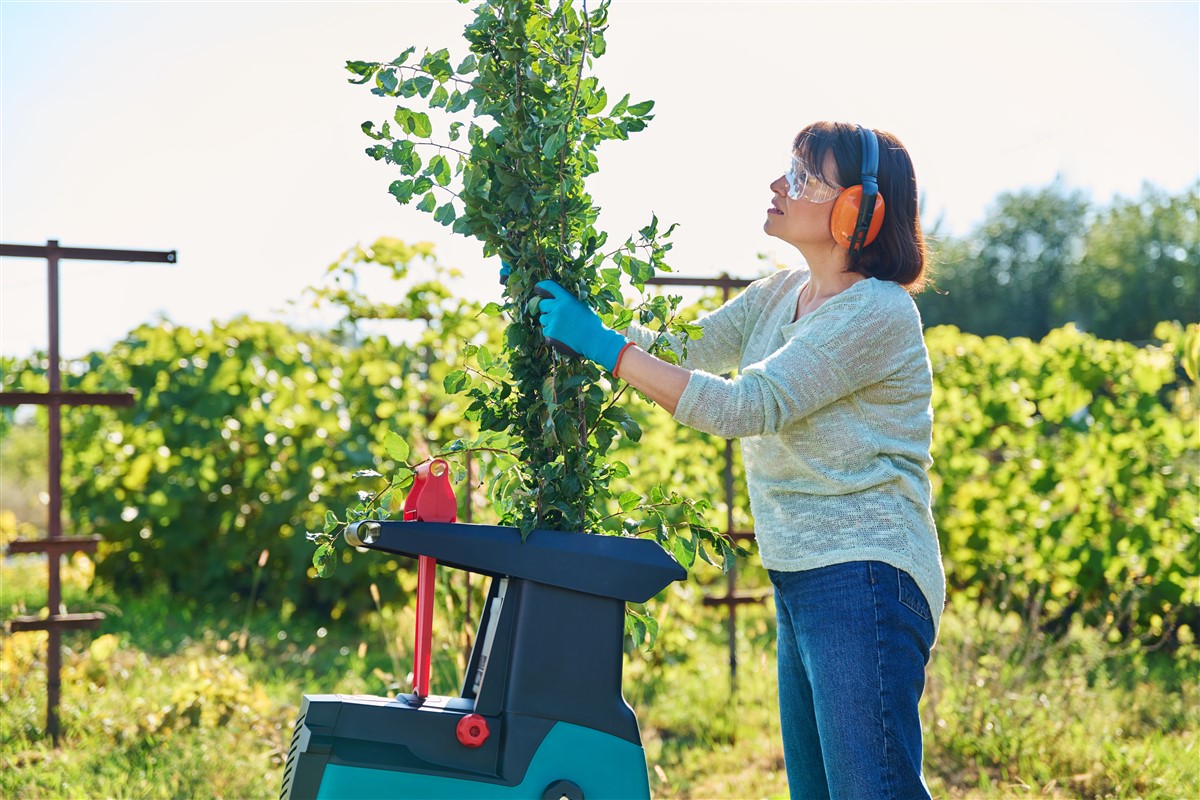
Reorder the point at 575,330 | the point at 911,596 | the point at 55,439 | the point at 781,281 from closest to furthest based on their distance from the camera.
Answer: the point at 575,330 → the point at 911,596 → the point at 781,281 → the point at 55,439

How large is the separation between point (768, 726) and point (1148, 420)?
2253mm

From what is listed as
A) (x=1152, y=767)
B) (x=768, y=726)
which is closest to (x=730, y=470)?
(x=768, y=726)

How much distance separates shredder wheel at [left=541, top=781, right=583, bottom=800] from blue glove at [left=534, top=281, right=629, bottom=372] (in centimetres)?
61

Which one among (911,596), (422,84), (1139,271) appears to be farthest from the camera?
(1139,271)

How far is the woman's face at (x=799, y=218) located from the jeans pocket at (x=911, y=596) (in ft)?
1.99

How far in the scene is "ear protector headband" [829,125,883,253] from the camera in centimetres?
191

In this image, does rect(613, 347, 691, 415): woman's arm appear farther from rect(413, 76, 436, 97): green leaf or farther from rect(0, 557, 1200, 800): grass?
rect(0, 557, 1200, 800): grass

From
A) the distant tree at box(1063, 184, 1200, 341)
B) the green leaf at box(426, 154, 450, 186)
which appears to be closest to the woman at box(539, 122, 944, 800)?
the green leaf at box(426, 154, 450, 186)

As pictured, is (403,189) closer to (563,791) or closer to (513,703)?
(513,703)

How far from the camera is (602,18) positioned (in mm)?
1725

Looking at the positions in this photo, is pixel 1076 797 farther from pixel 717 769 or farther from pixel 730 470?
pixel 730 470

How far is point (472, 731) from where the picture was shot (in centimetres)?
153

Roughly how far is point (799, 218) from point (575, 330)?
1.86ft

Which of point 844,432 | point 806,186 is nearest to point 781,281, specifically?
point 806,186
